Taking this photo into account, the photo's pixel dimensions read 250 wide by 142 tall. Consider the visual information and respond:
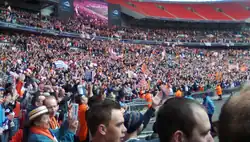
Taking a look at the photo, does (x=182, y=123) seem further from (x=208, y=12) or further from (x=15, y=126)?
(x=208, y=12)

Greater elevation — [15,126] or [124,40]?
[124,40]

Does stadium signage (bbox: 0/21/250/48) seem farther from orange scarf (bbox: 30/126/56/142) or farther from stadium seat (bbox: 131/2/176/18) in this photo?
orange scarf (bbox: 30/126/56/142)

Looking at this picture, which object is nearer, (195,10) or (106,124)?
(106,124)

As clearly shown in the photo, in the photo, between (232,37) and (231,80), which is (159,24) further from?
(231,80)

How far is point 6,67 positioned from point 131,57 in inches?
665

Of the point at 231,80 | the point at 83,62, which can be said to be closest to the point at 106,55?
the point at 83,62

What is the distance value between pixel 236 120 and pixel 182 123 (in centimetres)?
65

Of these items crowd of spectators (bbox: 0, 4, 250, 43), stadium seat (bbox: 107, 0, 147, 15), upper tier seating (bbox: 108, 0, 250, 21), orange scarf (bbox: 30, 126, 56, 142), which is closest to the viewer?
orange scarf (bbox: 30, 126, 56, 142)

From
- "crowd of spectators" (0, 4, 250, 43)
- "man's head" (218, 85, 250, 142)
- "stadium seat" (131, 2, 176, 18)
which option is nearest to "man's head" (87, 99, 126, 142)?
"man's head" (218, 85, 250, 142)

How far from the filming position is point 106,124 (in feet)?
9.61

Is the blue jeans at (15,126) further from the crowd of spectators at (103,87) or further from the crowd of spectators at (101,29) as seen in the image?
the crowd of spectators at (101,29)

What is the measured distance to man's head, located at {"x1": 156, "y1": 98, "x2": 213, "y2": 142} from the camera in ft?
6.06

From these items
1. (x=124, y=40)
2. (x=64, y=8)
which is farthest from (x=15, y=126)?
(x=124, y=40)

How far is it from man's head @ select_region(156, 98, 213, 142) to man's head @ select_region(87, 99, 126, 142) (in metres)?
1.06
